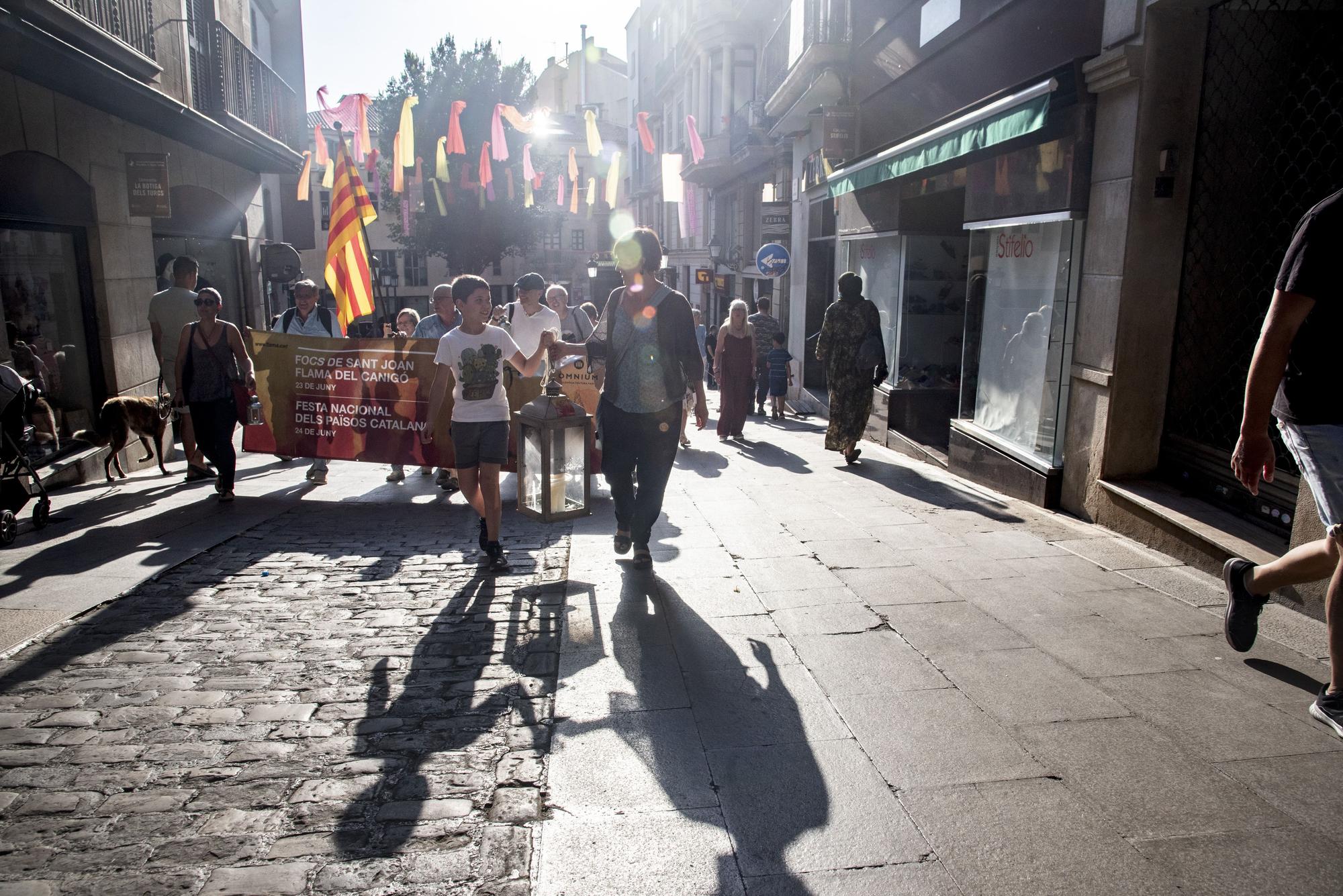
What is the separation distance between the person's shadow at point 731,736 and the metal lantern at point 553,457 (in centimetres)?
91

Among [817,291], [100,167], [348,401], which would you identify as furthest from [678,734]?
[817,291]

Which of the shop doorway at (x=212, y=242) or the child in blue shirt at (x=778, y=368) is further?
the child in blue shirt at (x=778, y=368)

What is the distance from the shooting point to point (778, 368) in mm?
15375

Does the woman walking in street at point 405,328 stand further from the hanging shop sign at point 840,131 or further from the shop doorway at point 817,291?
the shop doorway at point 817,291

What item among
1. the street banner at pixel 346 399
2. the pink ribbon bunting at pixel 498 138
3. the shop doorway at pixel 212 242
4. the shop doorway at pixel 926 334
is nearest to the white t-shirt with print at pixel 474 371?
the street banner at pixel 346 399

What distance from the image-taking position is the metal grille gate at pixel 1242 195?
5.61m

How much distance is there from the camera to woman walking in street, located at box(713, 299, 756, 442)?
12039mm

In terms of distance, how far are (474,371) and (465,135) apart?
125 ft

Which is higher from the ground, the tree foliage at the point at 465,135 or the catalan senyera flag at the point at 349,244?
the tree foliage at the point at 465,135

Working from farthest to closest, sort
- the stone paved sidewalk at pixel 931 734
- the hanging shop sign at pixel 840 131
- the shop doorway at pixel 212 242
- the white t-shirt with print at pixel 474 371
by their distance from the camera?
the hanging shop sign at pixel 840 131, the shop doorway at pixel 212 242, the white t-shirt with print at pixel 474 371, the stone paved sidewalk at pixel 931 734

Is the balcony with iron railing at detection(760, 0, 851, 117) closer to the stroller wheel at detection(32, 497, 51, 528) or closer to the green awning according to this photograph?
the green awning

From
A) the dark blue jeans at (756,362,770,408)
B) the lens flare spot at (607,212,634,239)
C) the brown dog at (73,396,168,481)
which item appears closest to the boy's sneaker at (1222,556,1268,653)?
the brown dog at (73,396,168,481)

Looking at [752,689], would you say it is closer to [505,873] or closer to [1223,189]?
[505,873]

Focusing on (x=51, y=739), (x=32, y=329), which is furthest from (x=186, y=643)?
(x=32, y=329)
